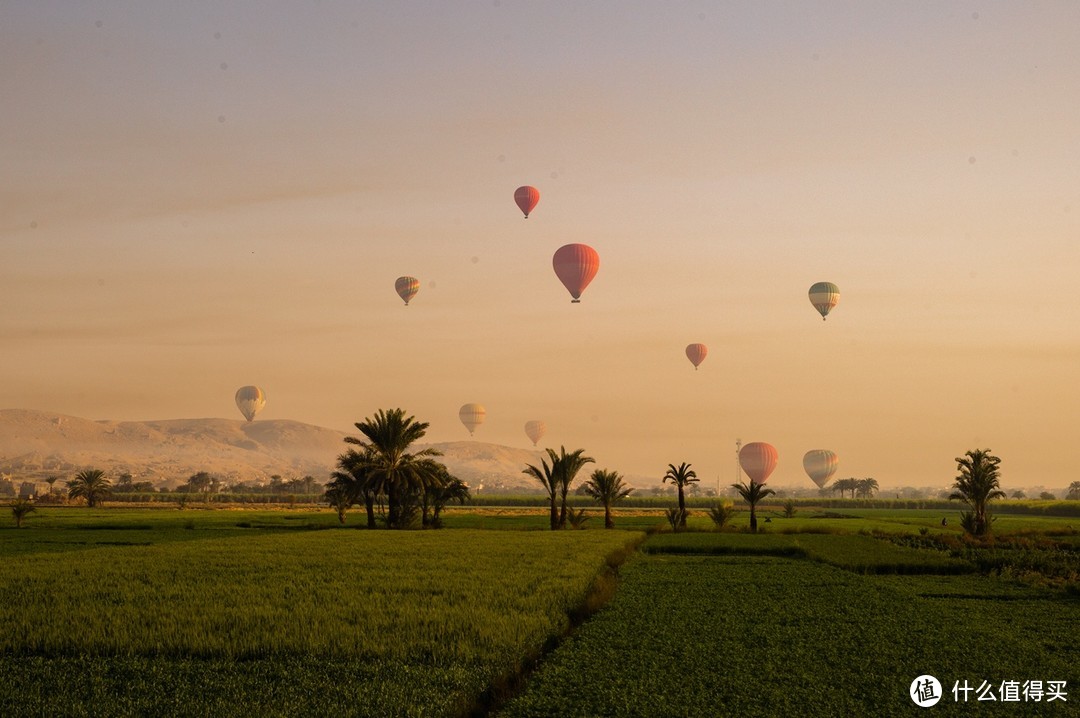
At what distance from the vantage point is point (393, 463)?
Result: 227ft

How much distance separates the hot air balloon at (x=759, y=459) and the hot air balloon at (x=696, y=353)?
27.0 m

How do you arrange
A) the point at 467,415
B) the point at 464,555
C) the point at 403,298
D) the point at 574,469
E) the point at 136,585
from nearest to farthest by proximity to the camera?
the point at 136,585
the point at 464,555
the point at 574,469
the point at 403,298
the point at 467,415

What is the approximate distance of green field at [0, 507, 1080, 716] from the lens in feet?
47.1

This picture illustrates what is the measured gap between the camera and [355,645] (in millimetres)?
18203

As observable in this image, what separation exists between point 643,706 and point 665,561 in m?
29.9

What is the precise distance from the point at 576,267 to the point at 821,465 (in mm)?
115201

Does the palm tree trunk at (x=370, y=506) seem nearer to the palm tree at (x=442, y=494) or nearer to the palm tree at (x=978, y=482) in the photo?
the palm tree at (x=442, y=494)

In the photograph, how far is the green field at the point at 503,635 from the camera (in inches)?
566

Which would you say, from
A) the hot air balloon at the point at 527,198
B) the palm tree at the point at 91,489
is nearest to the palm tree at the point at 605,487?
the hot air balloon at the point at 527,198

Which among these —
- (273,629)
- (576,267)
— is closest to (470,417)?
(576,267)

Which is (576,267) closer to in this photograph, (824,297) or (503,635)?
(824,297)

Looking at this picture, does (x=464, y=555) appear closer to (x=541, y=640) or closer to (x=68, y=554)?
(x=68, y=554)

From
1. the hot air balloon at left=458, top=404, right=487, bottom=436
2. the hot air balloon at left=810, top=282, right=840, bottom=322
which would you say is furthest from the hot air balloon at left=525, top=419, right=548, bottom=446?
the hot air balloon at left=810, top=282, right=840, bottom=322

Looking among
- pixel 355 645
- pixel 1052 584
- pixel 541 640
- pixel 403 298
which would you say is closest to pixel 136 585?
pixel 355 645
